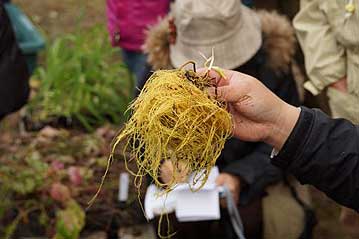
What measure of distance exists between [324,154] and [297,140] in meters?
0.08

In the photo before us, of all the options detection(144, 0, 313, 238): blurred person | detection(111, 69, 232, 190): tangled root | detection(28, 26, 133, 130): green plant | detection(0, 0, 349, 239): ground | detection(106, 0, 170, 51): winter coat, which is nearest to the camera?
detection(111, 69, 232, 190): tangled root

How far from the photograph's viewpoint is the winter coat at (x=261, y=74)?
264 centimetres

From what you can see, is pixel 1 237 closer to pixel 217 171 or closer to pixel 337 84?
pixel 217 171

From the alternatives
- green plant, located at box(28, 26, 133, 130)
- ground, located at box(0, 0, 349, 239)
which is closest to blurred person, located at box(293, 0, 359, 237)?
green plant, located at box(28, 26, 133, 130)

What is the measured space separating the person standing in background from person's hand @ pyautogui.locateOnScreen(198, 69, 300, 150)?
170 cm

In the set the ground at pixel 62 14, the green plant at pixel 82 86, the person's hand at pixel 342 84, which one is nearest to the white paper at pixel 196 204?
the person's hand at pixel 342 84

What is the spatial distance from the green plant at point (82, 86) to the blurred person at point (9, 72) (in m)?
0.87

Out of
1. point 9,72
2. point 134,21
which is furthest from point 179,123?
point 134,21

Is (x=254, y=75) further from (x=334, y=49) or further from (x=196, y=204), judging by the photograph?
(x=196, y=204)

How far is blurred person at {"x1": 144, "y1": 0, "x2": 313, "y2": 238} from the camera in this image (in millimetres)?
2506

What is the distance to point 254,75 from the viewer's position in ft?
8.70

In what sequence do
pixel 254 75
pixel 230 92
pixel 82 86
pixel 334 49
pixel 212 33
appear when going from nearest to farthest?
pixel 230 92 < pixel 334 49 < pixel 212 33 < pixel 254 75 < pixel 82 86

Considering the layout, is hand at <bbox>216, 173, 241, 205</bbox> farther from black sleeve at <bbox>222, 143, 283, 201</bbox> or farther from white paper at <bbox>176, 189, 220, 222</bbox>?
white paper at <bbox>176, 189, 220, 222</bbox>

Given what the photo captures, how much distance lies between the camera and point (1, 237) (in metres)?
3.05
